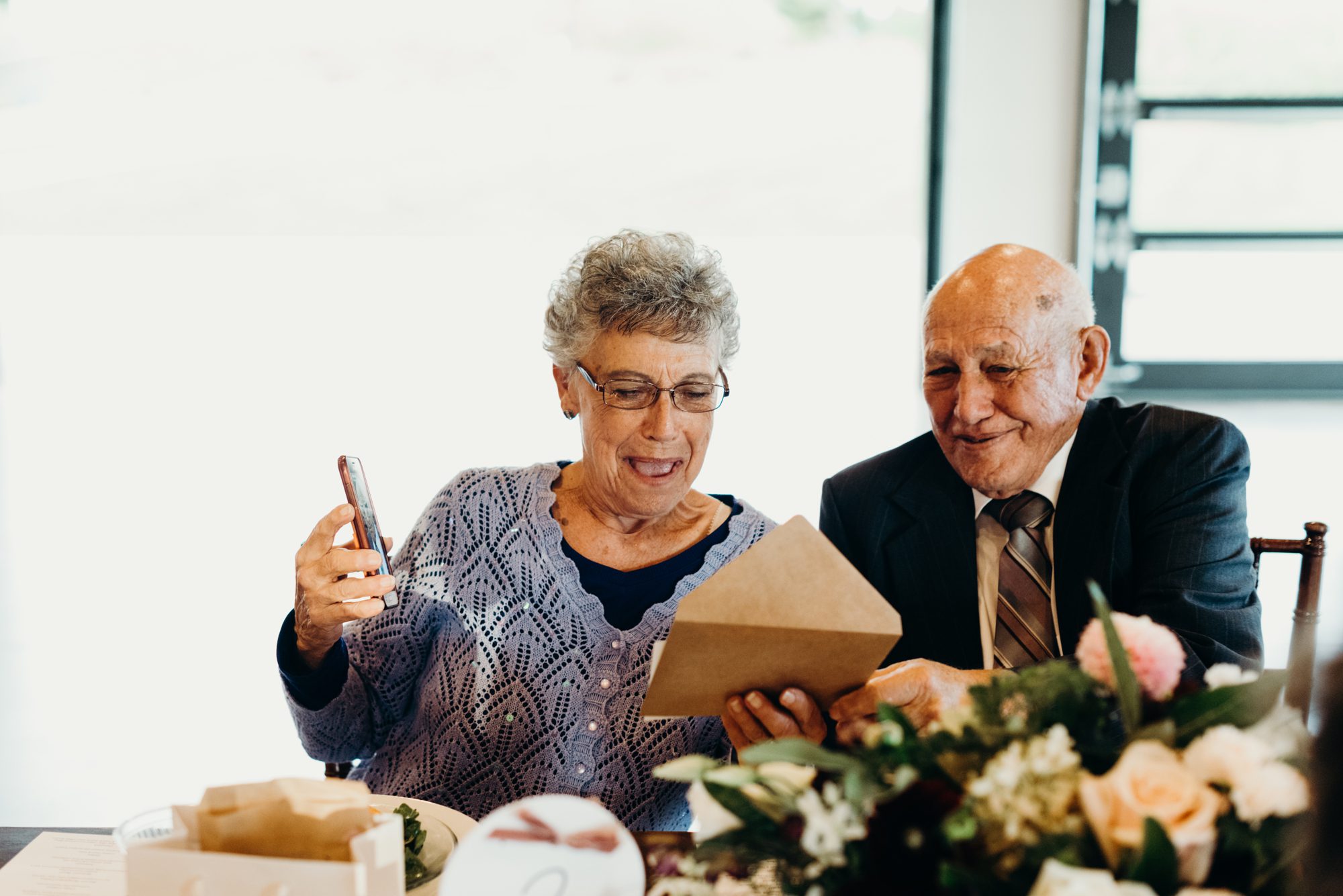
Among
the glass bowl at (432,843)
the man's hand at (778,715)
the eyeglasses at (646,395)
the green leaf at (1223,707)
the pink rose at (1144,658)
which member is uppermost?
the eyeglasses at (646,395)

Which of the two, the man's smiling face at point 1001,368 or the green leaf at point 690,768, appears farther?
the man's smiling face at point 1001,368

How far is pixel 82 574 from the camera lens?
426 centimetres

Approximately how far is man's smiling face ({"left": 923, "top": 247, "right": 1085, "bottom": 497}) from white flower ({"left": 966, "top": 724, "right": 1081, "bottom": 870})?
3.53 feet

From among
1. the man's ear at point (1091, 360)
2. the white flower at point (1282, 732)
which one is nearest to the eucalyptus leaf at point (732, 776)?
the white flower at point (1282, 732)

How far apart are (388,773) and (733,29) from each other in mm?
5217

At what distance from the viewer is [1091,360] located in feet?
5.91

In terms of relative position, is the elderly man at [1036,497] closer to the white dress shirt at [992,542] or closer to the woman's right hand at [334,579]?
the white dress shirt at [992,542]

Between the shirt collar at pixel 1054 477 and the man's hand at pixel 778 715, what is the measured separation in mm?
779

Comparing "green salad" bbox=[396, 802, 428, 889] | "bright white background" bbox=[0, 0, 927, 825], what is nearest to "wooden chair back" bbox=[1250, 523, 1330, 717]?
"green salad" bbox=[396, 802, 428, 889]

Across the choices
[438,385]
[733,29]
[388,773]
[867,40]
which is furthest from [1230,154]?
[388,773]

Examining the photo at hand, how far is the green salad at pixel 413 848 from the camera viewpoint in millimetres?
1057

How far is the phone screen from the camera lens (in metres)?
1.35

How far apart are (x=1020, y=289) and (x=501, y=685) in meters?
1.04

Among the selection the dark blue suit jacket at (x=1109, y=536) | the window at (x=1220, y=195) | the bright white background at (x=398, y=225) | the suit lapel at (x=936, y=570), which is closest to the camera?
the dark blue suit jacket at (x=1109, y=536)
